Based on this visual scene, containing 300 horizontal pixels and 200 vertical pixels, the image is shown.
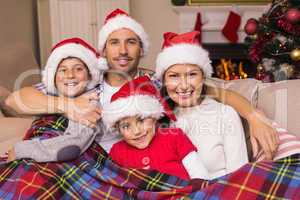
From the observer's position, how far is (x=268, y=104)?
1.78 metres

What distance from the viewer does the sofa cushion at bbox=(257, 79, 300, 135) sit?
5.48 feet

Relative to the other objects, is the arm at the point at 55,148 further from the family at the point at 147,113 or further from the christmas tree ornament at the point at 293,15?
the christmas tree ornament at the point at 293,15

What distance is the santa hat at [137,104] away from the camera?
154cm

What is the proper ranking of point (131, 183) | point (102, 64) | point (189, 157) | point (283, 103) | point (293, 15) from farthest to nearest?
point (293, 15)
point (102, 64)
point (283, 103)
point (189, 157)
point (131, 183)

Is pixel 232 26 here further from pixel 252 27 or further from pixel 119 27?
pixel 119 27

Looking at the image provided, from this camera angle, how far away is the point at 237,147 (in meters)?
1.57

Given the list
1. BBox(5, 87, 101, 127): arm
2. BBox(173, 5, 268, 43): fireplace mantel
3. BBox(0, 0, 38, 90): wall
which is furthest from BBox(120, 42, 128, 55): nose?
BBox(173, 5, 268, 43): fireplace mantel

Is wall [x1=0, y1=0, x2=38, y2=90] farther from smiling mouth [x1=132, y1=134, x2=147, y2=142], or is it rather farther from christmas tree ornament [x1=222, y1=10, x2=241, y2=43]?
christmas tree ornament [x1=222, y1=10, x2=241, y2=43]

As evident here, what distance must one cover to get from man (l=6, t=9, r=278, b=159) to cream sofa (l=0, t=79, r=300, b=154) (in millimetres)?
125

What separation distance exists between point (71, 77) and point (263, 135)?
2.65ft

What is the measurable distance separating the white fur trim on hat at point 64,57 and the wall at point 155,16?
7.59ft

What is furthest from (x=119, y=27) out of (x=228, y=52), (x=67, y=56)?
(x=228, y=52)

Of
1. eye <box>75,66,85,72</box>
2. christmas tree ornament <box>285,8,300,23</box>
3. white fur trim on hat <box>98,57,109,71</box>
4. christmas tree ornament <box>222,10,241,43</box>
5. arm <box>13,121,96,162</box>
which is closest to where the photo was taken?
arm <box>13,121,96,162</box>

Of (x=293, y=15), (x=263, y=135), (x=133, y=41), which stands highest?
(x=293, y=15)
